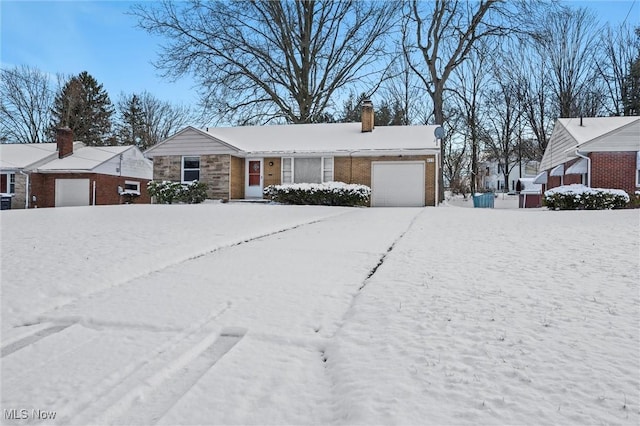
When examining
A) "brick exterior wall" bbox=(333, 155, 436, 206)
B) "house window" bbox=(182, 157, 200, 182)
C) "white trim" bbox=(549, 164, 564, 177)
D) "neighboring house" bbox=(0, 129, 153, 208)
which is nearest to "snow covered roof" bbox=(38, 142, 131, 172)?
"neighboring house" bbox=(0, 129, 153, 208)

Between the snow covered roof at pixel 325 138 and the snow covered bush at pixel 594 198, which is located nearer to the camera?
the snow covered bush at pixel 594 198

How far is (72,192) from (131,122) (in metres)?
18.8

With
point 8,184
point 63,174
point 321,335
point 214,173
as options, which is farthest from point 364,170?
point 8,184

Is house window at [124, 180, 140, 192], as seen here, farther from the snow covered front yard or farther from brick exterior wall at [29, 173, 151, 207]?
the snow covered front yard

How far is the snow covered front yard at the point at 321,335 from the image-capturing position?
7.11 ft

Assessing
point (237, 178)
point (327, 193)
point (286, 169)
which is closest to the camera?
point (327, 193)

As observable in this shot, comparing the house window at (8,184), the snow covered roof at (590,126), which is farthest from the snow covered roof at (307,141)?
the house window at (8,184)

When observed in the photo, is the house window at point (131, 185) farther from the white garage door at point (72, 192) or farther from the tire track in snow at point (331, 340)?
the tire track in snow at point (331, 340)

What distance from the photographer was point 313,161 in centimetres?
1908

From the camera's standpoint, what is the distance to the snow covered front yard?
2.17 m

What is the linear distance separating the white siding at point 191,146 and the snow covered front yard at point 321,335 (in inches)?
521

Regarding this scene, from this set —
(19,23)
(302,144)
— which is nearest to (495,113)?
(302,144)

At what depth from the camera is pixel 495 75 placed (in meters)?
33.7

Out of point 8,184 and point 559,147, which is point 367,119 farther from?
point 8,184
